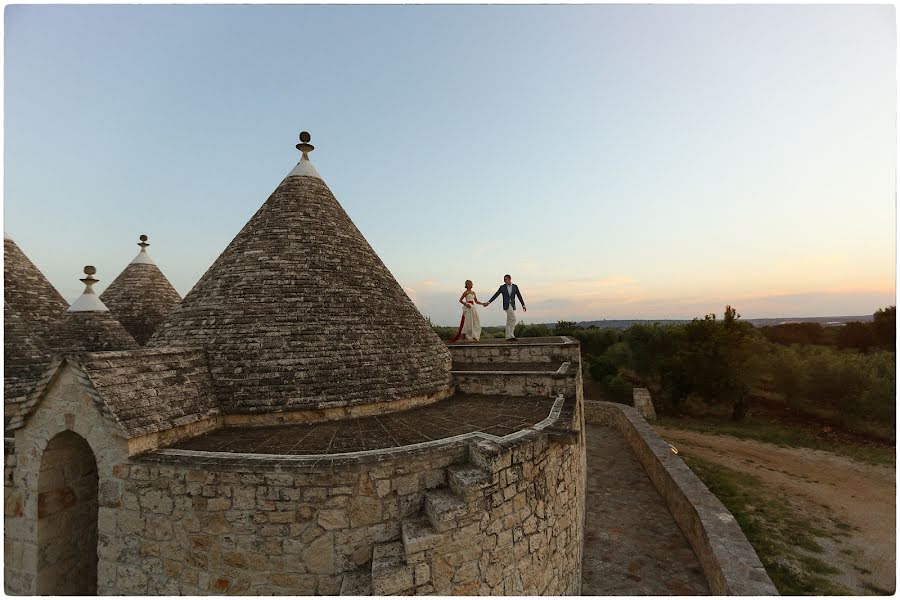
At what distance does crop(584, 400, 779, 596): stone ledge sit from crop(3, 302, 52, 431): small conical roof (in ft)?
34.0

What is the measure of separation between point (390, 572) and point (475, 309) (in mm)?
8795

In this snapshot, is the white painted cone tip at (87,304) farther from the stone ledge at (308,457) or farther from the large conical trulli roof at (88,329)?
the stone ledge at (308,457)

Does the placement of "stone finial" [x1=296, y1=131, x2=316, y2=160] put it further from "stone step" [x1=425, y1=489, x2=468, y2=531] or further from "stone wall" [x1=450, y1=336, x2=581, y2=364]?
"stone step" [x1=425, y1=489, x2=468, y2=531]

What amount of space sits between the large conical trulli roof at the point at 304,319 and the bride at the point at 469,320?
342cm

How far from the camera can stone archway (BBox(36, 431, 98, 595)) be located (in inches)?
187

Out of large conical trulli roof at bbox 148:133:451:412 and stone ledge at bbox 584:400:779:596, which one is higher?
large conical trulli roof at bbox 148:133:451:412

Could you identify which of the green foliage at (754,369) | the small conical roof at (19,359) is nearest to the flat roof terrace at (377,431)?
the small conical roof at (19,359)

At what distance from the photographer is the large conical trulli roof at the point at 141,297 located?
11852 millimetres

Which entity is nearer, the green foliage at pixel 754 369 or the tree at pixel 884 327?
the green foliage at pixel 754 369

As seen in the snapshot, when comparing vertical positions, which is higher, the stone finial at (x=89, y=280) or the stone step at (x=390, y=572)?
the stone finial at (x=89, y=280)

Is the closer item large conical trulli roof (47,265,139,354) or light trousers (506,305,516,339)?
large conical trulli roof (47,265,139,354)

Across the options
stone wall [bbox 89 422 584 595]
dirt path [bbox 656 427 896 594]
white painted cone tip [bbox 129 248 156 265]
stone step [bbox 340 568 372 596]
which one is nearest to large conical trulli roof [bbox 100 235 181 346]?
white painted cone tip [bbox 129 248 156 265]

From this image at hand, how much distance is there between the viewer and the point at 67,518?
4973mm

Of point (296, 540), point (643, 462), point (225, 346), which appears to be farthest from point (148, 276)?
point (643, 462)
